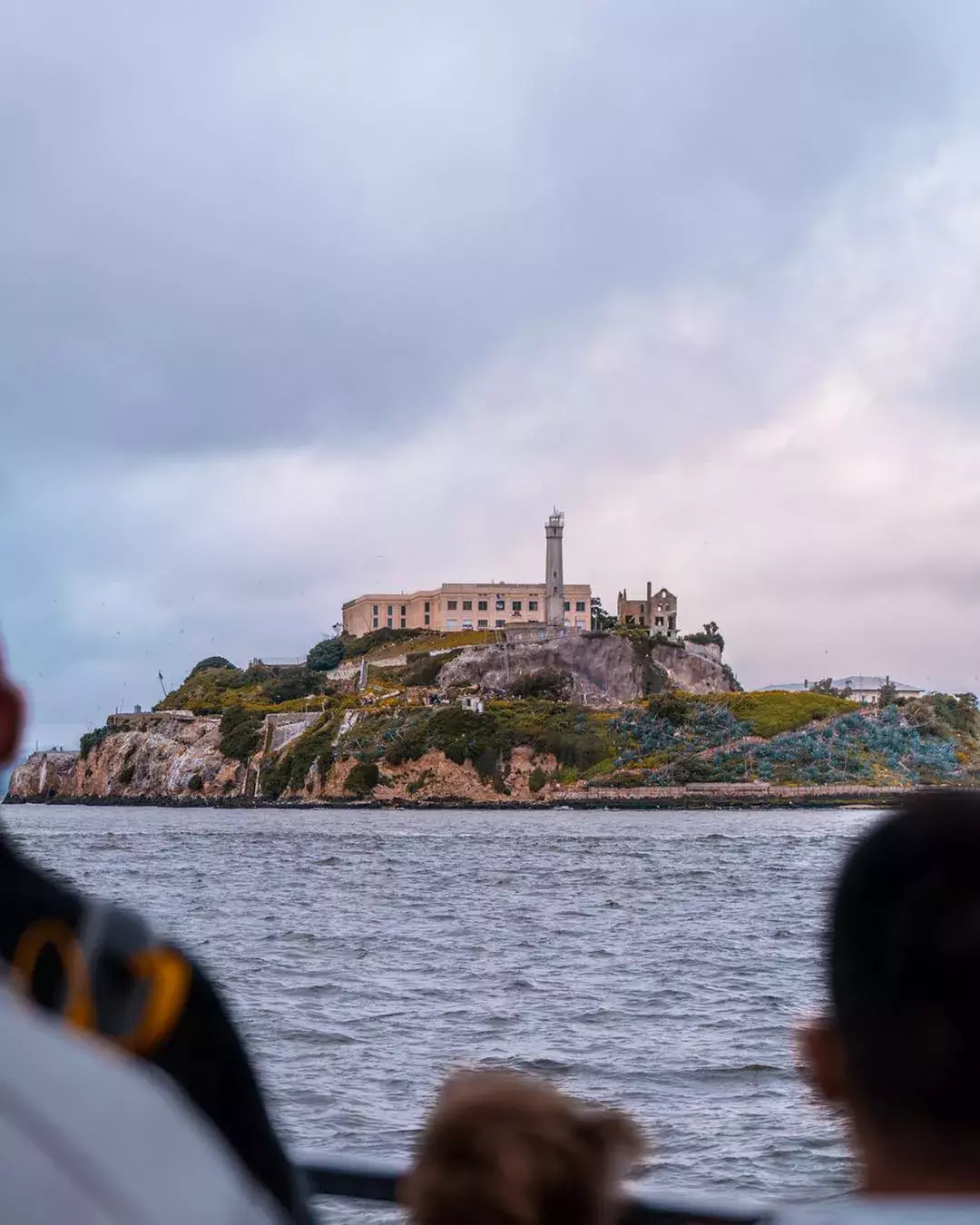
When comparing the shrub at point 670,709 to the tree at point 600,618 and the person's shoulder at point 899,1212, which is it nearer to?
the tree at point 600,618

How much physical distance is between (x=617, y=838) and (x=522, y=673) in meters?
70.1

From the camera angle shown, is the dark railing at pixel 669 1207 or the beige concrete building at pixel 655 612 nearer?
the dark railing at pixel 669 1207

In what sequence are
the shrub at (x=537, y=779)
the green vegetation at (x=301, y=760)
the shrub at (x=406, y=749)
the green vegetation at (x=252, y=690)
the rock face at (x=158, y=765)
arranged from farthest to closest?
the green vegetation at (x=252, y=690), the rock face at (x=158, y=765), the green vegetation at (x=301, y=760), the shrub at (x=537, y=779), the shrub at (x=406, y=749)

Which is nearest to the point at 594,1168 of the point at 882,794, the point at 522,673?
the point at 882,794

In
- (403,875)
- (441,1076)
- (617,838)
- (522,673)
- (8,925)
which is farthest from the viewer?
(522,673)

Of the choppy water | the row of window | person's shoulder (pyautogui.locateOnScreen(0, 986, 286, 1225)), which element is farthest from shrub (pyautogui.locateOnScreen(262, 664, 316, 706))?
person's shoulder (pyautogui.locateOnScreen(0, 986, 286, 1225))

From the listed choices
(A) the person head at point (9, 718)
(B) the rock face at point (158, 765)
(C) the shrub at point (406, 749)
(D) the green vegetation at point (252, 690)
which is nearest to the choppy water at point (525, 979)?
(A) the person head at point (9, 718)

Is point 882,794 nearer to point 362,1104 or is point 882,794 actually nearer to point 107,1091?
point 362,1104

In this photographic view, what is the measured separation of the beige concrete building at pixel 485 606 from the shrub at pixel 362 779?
40.2 metres

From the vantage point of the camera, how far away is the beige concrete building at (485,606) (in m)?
171

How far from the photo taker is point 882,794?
125 meters

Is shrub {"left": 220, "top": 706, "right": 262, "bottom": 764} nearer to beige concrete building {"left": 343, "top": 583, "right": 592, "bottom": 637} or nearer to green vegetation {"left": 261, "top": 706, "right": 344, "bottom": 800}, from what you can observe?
green vegetation {"left": 261, "top": 706, "right": 344, "bottom": 800}

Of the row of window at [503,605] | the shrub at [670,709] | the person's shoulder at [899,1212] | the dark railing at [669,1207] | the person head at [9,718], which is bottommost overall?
the dark railing at [669,1207]

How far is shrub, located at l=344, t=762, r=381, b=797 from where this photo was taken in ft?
424
